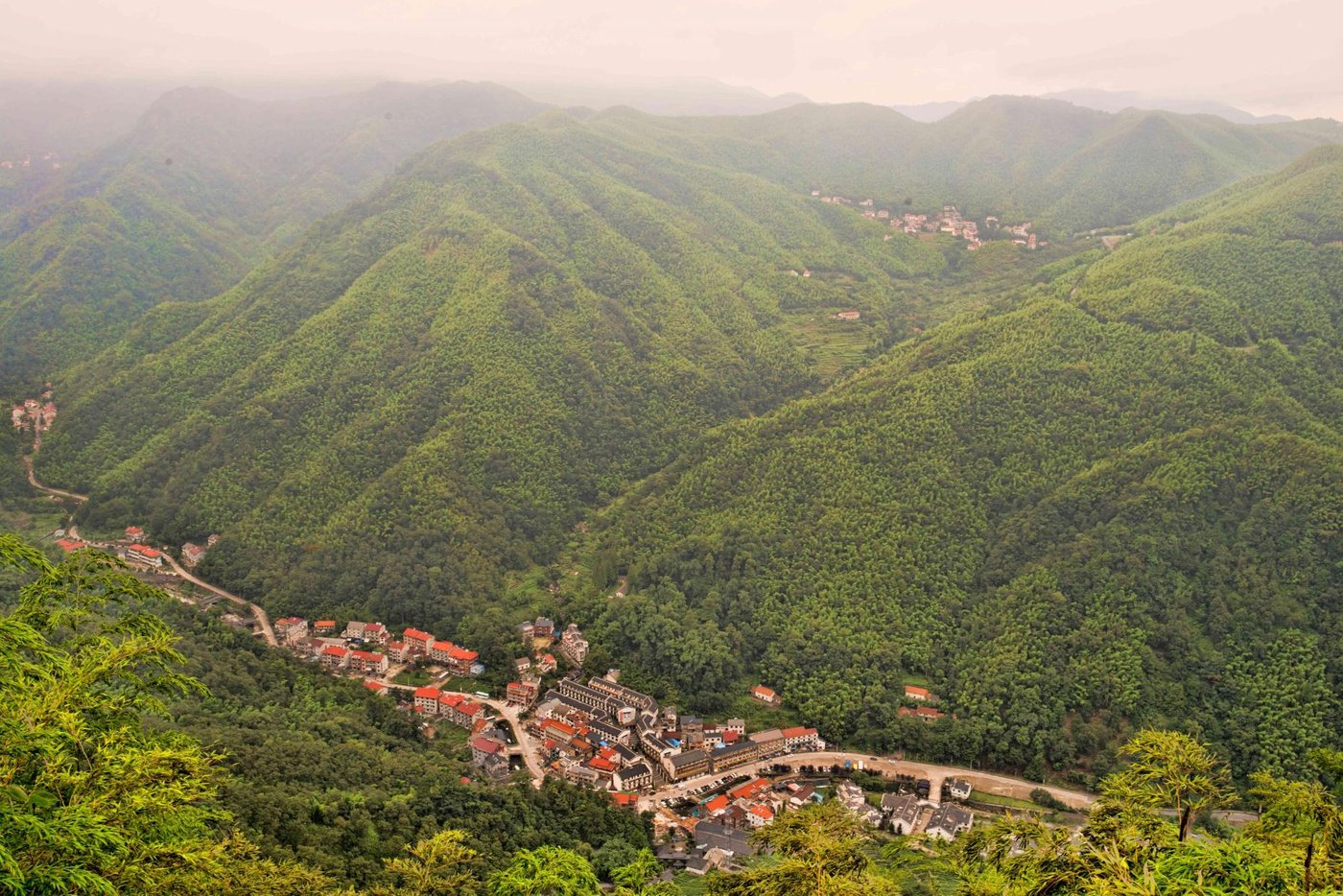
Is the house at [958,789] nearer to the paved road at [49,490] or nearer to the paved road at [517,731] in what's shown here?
the paved road at [517,731]

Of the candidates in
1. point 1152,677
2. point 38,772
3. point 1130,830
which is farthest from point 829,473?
point 38,772

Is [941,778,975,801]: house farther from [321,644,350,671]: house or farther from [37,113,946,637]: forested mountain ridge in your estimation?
[321,644,350,671]: house

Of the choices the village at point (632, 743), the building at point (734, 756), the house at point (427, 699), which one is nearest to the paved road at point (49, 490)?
the village at point (632, 743)

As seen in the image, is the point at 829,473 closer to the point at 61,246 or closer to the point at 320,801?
the point at 320,801

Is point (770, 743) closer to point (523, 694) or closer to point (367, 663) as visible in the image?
point (523, 694)

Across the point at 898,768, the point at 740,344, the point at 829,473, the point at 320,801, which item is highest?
the point at 740,344

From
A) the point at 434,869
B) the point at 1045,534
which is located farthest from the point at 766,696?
the point at 434,869
